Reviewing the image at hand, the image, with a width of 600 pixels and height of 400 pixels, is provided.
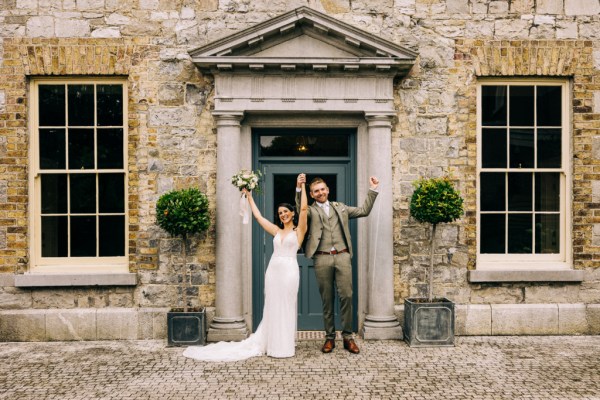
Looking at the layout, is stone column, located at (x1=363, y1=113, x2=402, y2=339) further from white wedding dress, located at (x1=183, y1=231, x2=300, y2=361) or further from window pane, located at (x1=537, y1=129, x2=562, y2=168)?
window pane, located at (x1=537, y1=129, x2=562, y2=168)

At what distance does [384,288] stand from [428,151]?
6.32 feet

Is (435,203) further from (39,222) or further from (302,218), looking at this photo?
(39,222)

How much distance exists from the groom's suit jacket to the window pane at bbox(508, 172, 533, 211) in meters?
2.33

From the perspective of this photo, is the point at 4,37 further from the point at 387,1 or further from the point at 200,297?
the point at 387,1

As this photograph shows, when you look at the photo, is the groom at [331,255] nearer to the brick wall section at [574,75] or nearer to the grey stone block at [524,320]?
the brick wall section at [574,75]

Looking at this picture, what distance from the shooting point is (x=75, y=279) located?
22.0ft

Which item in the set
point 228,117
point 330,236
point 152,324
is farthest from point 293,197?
point 152,324

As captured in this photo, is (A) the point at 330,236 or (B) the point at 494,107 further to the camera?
(B) the point at 494,107

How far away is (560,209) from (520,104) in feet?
5.11

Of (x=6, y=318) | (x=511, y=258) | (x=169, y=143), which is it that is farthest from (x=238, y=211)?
(x=511, y=258)

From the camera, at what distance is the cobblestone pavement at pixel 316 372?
485cm

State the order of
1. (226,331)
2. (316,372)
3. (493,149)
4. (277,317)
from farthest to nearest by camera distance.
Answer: (493,149) < (226,331) < (277,317) < (316,372)

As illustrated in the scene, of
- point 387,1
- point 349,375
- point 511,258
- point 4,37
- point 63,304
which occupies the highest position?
point 387,1

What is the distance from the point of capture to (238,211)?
6727mm
